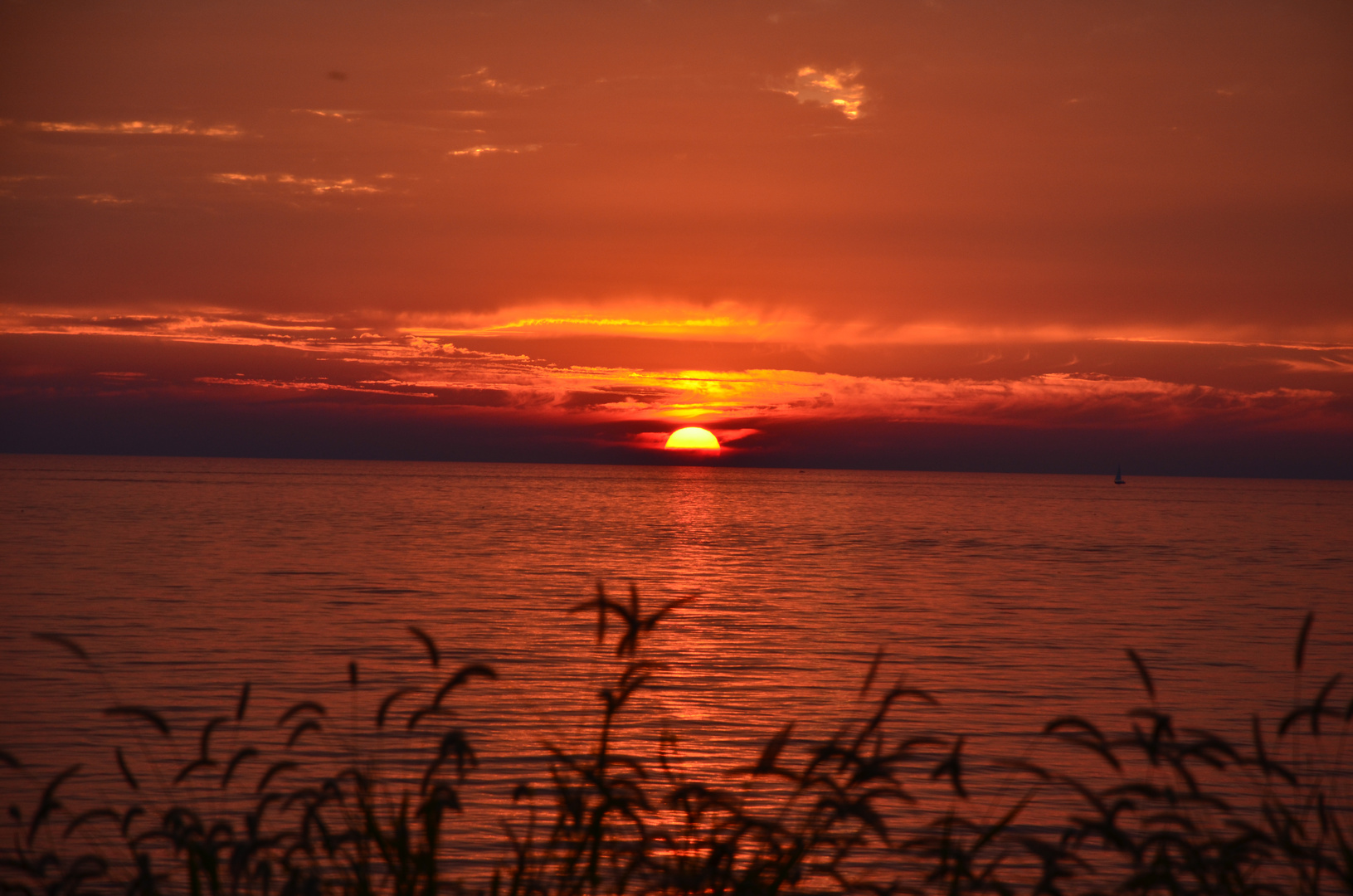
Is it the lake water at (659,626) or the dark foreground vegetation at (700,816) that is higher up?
the dark foreground vegetation at (700,816)

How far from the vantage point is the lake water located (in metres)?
17.8

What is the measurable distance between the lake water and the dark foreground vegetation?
103cm

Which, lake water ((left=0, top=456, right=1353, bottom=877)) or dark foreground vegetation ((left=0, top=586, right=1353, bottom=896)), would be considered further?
lake water ((left=0, top=456, right=1353, bottom=877))

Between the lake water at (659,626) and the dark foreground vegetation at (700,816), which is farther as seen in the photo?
the lake water at (659,626)

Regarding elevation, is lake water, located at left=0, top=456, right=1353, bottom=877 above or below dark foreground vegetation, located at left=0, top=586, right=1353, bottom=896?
below

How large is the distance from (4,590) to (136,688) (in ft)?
58.0

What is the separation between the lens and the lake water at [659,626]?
58.5 ft

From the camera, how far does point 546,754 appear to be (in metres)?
15.1

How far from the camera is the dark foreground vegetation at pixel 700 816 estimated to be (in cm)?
443

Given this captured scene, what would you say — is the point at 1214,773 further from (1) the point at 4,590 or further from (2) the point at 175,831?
(1) the point at 4,590

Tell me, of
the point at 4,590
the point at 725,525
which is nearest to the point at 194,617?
the point at 4,590

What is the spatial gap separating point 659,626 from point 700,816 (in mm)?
23197

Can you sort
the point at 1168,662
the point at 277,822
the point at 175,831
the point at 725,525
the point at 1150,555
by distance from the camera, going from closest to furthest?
1. the point at 175,831
2. the point at 277,822
3. the point at 1168,662
4. the point at 1150,555
5. the point at 725,525

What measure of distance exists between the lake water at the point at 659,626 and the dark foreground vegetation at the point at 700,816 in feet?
3.39
